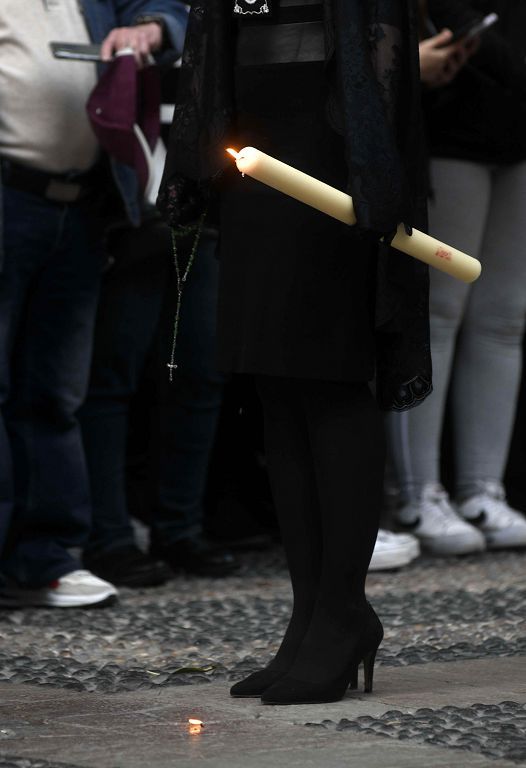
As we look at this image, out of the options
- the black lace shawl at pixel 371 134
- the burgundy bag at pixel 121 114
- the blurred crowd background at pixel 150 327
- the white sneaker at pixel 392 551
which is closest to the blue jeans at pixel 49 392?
the blurred crowd background at pixel 150 327

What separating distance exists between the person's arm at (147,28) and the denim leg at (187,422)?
659 millimetres

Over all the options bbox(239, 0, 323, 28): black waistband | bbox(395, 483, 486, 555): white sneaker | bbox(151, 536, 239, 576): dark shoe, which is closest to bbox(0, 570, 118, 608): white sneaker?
bbox(151, 536, 239, 576): dark shoe

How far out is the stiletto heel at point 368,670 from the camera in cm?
253

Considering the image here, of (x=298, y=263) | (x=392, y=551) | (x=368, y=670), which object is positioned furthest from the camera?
(x=392, y=551)

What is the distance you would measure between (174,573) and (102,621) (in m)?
0.87

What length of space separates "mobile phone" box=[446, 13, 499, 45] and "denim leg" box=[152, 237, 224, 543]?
0.88 metres

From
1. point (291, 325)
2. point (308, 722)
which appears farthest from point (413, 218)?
point (308, 722)

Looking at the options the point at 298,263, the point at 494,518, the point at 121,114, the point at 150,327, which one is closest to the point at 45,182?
the point at 121,114

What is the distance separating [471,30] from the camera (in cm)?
403

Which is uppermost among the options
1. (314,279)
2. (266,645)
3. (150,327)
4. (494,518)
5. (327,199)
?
(327,199)

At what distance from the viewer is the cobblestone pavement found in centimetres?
221

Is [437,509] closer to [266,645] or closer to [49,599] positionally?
[49,599]

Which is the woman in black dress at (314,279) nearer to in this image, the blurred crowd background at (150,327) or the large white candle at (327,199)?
the large white candle at (327,199)

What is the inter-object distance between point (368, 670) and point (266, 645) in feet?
2.00
